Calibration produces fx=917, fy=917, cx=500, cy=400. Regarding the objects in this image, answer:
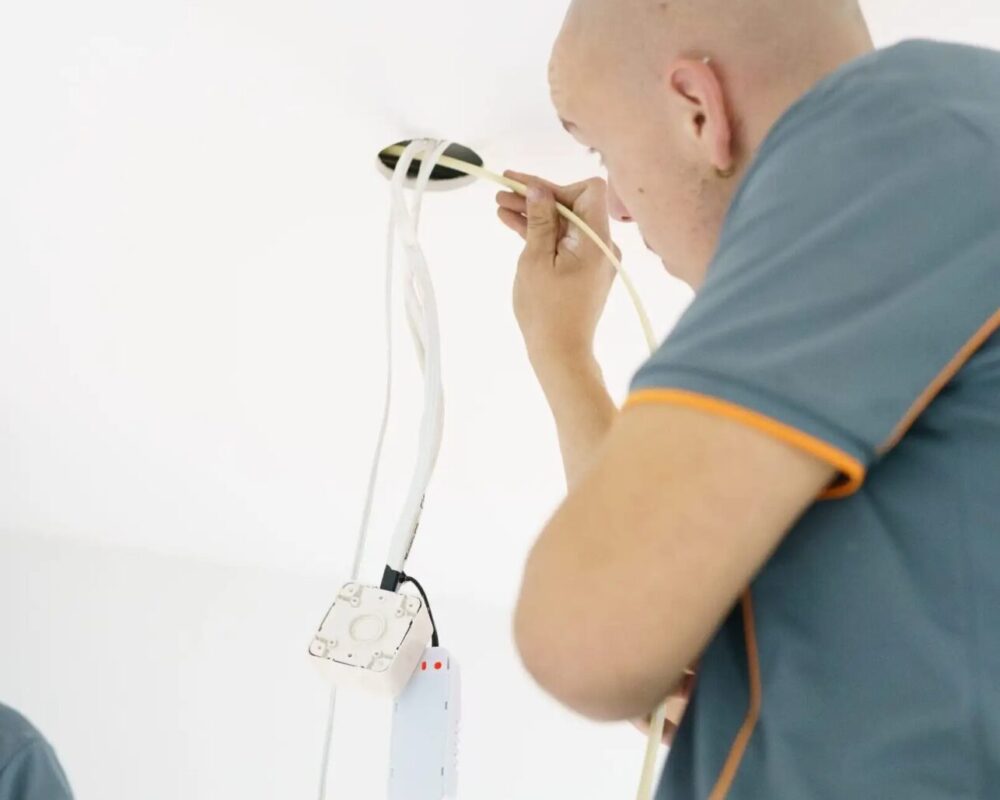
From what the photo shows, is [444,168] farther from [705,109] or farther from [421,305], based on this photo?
[705,109]

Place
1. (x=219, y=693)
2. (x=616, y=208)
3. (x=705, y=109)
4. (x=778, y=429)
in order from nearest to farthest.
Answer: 1. (x=778, y=429)
2. (x=705, y=109)
3. (x=616, y=208)
4. (x=219, y=693)

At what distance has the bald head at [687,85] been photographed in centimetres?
53

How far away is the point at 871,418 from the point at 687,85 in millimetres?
271

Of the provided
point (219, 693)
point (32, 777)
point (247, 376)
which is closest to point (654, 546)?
point (32, 777)

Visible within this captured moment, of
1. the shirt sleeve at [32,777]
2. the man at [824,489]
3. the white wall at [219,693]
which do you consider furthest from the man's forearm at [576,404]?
the white wall at [219,693]

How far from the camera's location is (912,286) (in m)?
0.37

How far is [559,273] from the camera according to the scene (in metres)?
0.87

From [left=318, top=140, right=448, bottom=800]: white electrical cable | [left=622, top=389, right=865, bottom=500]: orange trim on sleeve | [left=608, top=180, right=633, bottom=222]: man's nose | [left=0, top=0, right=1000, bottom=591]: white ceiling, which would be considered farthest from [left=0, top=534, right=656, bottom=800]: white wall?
[left=622, top=389, right=865, bottom=500]: orange trim on sleeve

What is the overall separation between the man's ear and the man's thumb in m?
0.27

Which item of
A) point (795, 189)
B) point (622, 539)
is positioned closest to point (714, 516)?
point (622, 539)

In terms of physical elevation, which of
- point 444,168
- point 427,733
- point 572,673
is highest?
point 444,168

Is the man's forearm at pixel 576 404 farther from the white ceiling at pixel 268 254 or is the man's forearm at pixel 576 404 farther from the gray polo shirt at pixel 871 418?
the gray polo shirt at pixel 871 418

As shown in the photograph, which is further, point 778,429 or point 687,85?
point 687,85

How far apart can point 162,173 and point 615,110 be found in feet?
1.64
